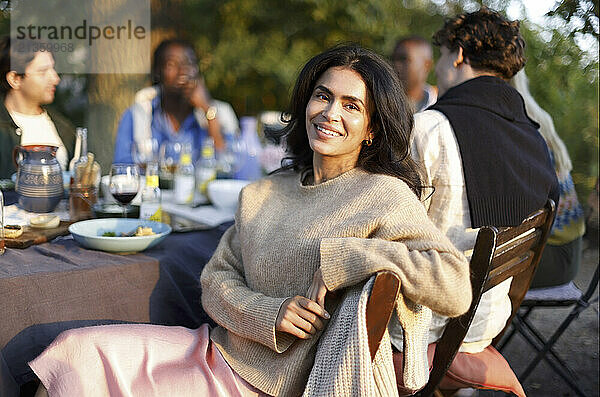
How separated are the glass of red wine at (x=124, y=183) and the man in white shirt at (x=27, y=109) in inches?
33.0

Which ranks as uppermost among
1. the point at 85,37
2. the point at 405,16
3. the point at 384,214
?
the point at 405,16

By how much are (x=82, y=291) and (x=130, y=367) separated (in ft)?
1.00

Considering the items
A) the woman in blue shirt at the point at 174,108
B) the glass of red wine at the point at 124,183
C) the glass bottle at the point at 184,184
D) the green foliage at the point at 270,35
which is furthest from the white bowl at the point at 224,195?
the green foliage at the point at 270,35

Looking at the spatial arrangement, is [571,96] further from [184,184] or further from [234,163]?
[184,184]

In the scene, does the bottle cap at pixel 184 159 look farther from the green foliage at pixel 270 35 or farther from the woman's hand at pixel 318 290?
the green foliage at pixel 270 35

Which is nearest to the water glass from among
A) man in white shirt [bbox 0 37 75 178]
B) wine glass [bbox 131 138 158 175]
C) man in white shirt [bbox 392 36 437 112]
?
wine glass [bbox 131 138 158 175]

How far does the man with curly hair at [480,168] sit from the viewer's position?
1.79 m

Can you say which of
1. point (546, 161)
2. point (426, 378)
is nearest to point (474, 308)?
point (426, 378)

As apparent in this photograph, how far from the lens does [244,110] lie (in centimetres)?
634

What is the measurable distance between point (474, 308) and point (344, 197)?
42 centimetres

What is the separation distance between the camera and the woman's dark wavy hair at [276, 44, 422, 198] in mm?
1533

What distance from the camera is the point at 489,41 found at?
6.50ft

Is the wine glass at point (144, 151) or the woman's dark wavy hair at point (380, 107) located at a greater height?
the woman's dark wavy hair at point (380, 107)

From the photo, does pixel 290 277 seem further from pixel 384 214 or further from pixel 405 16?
pixel 405 16
